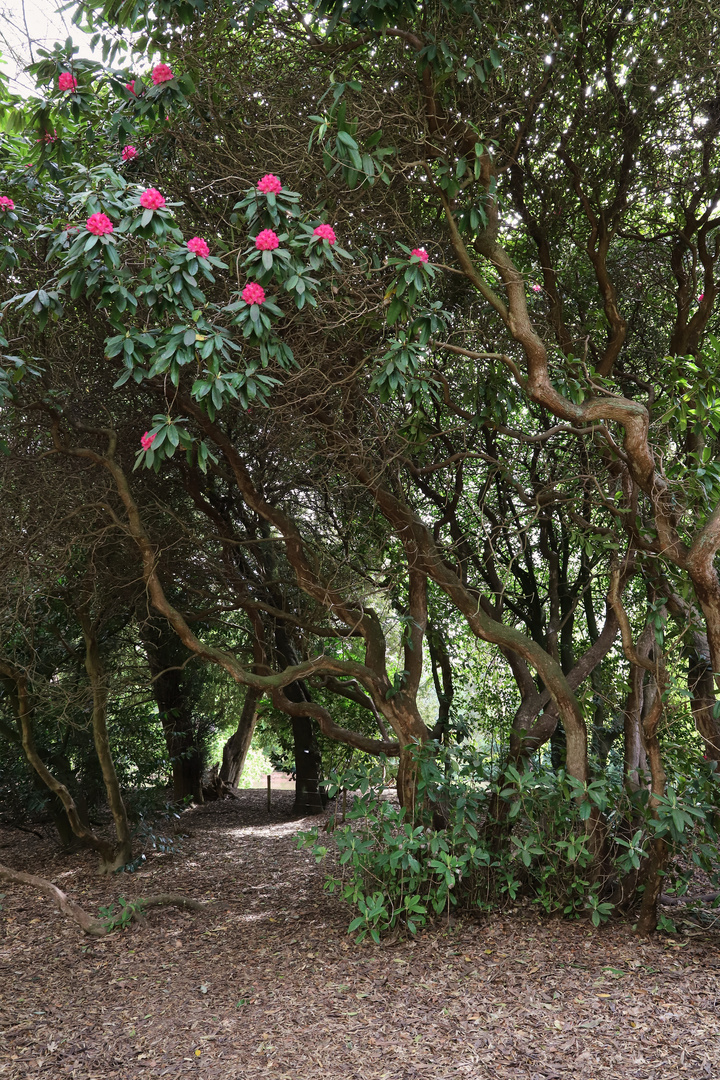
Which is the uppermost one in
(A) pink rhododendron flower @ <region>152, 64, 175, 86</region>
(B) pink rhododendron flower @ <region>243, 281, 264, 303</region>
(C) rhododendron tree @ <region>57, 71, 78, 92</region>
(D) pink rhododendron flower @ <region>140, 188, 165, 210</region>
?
(A) pink rhododendron flower @ <region>152, 64, 175, 86</region>

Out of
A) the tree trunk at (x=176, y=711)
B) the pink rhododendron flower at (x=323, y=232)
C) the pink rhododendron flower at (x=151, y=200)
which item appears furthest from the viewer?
the tree trunk at (x=176, y=711)

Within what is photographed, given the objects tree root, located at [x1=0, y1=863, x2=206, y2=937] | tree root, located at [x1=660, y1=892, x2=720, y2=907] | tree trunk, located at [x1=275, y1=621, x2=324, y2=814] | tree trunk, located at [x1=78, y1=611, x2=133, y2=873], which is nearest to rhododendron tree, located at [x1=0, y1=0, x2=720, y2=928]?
tree root, located at [x1=660, y1=892, x2=720, y2=907]

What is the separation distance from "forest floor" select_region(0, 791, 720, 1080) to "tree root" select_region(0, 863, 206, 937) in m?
0.08

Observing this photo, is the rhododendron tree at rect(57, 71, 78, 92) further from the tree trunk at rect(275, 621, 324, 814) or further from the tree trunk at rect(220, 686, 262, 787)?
the tree trunk at rect(220, 686, 262, 787)

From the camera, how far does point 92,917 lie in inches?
219

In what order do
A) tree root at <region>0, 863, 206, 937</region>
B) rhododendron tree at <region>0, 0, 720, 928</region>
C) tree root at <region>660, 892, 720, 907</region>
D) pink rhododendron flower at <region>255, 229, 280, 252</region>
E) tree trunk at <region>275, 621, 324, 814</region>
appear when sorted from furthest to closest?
tree trunk at <region>275, 621, 324, 814</region>
tree root at <region>0, 863, 206, 937</region>
tree root at <region>660, 892, 720, 907</region>
rhododendron tree at <region>0, 0, 720, 928</region>
pink rhododendron flower at <region>255, 229, 280, 252</region>

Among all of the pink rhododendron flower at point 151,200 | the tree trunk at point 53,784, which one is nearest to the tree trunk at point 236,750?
the tree trunk at point 53,784

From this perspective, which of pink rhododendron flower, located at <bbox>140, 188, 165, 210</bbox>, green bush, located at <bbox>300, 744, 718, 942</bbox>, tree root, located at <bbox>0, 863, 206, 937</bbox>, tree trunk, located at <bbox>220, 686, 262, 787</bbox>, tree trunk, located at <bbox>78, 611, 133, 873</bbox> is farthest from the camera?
tree trunk, located at <bbox>220, 686, 262, 787</bbox>

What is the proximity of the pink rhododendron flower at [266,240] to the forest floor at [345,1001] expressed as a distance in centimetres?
346

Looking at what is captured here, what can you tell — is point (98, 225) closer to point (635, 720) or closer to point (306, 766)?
point (635, 720)

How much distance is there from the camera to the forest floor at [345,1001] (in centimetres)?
331

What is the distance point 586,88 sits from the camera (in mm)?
5266

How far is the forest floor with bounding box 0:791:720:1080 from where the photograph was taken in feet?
10.9

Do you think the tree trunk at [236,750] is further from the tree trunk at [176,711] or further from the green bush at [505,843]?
the green bush at [505,843]
